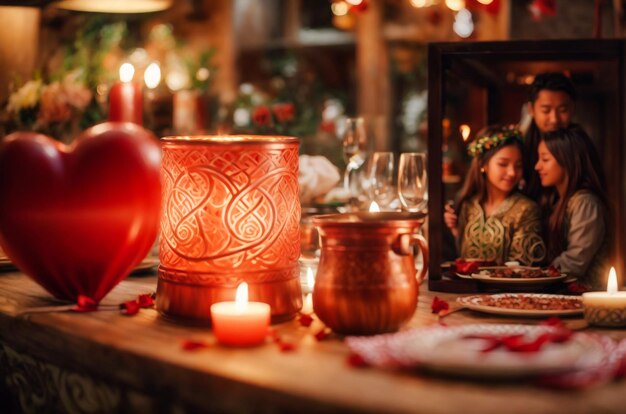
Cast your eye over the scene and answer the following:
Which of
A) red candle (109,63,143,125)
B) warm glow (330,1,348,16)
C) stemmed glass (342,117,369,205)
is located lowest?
Result: stemmed glass (342,117,369,205)

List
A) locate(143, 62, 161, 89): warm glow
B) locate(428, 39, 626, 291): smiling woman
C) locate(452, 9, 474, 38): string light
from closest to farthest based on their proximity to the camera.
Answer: locate(428, 39, 626, 291): smiling woman < locate(143, 62, 161, 89): warm glow < locate(452, 9, 474, 38): string light

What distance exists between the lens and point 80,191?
134 cm

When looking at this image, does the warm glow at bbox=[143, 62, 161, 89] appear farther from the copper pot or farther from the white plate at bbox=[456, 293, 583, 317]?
the copper pot

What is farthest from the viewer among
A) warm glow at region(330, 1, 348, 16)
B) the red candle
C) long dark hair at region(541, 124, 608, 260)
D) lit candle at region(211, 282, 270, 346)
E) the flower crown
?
warm glow at region(330, 1, 348, 16)

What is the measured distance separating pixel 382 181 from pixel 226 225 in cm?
77

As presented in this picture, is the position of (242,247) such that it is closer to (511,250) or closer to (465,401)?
(465,401)

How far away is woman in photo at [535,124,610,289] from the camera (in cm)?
171

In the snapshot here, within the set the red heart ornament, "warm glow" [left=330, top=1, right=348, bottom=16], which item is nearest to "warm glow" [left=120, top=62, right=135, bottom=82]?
the red heart ornament

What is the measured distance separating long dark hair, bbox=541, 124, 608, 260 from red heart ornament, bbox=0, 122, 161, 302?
33.3 inches

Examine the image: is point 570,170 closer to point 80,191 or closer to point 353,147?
point 353,147

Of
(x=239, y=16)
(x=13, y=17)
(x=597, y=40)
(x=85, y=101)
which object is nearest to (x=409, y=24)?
(x=239, y=16)

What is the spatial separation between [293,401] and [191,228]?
1.55ft

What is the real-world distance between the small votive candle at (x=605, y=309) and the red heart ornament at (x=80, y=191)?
68 centimetres

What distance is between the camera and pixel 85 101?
315cm
